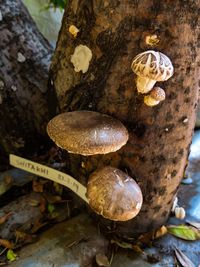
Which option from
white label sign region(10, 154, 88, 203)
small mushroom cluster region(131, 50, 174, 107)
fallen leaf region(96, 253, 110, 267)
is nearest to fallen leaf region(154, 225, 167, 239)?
fallen leaf region(96, 253, 110, 267)

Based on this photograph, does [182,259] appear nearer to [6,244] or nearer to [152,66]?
[6,244]

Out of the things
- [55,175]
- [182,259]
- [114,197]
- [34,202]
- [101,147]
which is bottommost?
[182,259]

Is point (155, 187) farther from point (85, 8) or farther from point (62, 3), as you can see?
point (62, 3)

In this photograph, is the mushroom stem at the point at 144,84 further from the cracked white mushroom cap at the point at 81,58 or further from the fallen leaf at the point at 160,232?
the fallen leaf at the point at 160,232

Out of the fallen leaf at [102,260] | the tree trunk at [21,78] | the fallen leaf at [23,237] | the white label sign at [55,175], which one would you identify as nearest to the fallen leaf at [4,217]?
the fallen leaf at [23,237]

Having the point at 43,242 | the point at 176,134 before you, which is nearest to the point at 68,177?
the point at 43,242


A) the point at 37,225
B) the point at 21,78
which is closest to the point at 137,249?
the point at 37,225

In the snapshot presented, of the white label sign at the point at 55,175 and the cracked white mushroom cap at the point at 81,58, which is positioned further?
the white label sign at the point at 55,175
